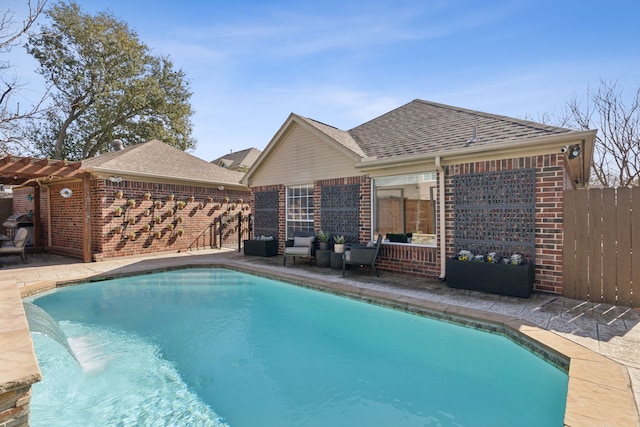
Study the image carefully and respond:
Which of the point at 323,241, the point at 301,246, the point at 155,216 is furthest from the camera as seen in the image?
the point at 155,216

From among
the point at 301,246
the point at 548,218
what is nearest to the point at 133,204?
the point at 301,246

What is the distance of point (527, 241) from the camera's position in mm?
5895

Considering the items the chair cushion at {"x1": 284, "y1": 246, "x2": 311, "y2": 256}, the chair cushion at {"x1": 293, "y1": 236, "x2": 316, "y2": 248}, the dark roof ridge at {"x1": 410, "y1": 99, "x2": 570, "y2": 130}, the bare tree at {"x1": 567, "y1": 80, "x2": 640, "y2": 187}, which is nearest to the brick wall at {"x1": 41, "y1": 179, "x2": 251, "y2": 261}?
the chair cushion at {"x1": 293, "y1": 236, "x2": 316, "y2": 248}

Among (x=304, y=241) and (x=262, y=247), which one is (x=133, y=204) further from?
(x=304, y=241)

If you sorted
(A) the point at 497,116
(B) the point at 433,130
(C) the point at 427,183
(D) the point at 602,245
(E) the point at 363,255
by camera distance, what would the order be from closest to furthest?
1. (D) the point at 602,245
2. (E) the point at 363,255
3. (A) the point at 497,116
4. (C) the point at 427,183
5. (B) the point at 433,130

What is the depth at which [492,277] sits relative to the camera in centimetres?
585

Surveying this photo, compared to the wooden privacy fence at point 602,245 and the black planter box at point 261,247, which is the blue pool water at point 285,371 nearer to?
the wooden privacy fence at point 602,245

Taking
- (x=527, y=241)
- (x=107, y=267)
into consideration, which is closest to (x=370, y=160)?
(x=527, y=241)

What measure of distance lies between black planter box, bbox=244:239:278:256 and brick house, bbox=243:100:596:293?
42cm

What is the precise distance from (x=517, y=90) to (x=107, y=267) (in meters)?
16.2

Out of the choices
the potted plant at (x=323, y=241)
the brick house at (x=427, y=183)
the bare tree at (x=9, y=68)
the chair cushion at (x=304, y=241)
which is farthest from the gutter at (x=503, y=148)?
the bare tree at (x=9, y=68)

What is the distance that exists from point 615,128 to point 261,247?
18.0 meters

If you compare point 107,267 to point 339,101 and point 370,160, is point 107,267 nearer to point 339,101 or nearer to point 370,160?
point 370,160

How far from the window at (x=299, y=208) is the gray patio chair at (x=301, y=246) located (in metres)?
0.44
